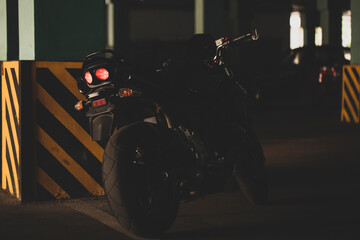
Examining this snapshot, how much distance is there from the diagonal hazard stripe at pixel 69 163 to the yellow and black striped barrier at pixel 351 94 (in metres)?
7.85

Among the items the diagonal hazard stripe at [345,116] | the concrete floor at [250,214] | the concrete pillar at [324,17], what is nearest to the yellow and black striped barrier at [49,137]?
the concrete floor at [250,214]

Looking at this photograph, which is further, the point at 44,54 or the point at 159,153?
the point at 44,54

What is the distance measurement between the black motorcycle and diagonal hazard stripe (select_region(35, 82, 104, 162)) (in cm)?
114

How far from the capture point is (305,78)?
58.7 ft

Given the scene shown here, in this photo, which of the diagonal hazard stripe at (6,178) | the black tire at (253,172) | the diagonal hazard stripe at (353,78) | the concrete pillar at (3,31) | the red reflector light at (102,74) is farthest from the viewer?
the diagonal hazard stripe at (353,78)

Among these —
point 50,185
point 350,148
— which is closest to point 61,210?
point 50,185

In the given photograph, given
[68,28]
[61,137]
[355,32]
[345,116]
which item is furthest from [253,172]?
[355,32]

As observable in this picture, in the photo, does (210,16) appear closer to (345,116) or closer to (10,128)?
(345,116)

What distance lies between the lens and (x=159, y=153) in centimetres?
525

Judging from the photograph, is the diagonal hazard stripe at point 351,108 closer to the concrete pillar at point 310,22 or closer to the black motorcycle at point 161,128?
the black motorcycle at point 161,128

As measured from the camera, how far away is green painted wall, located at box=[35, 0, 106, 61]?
6633 mm

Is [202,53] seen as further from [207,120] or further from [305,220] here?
[305,220]

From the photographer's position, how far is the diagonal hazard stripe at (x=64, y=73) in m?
6.52

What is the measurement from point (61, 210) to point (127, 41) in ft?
95.0
